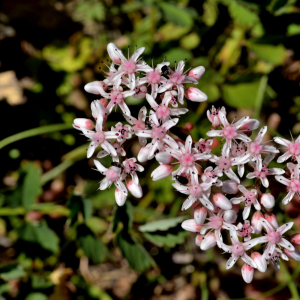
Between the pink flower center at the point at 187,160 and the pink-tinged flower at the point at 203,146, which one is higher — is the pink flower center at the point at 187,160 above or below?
below

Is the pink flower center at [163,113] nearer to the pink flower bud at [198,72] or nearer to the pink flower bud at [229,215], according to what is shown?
the pink flower bud at [198,72]

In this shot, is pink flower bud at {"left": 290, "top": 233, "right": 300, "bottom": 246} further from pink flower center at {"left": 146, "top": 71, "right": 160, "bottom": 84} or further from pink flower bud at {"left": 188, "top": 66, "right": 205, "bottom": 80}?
pink flower center at {"left": 146, "top": 71, "right": 160, "bottom": 84}

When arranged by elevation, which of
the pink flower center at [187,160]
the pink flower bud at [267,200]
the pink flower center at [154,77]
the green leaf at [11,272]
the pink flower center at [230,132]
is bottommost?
the green leaf at [11,272]

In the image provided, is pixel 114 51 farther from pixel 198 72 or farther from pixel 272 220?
pixel 272 220

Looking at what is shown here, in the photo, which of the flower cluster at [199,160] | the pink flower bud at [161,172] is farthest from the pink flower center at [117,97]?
the pink flower bud at [161,172]

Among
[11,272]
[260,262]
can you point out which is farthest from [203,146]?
[11,272]

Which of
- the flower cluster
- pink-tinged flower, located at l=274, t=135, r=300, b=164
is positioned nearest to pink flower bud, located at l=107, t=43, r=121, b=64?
the flower cluster

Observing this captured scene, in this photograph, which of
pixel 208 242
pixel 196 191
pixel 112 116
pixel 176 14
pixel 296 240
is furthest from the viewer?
pixel 112 116

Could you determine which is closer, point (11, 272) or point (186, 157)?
point (186, 157)
